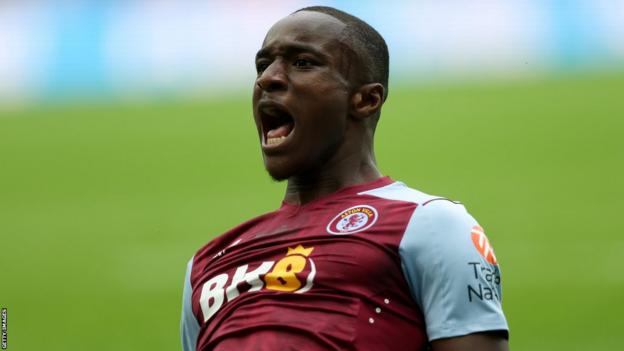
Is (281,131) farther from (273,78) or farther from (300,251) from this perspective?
(300,251)

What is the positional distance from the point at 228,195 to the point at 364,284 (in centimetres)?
338

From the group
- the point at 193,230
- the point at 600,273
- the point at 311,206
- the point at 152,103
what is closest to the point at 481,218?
the point at 600,273

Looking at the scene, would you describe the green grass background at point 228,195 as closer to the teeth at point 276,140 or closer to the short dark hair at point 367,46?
the short dark hair at point 367,46

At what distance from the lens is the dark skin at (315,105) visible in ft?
6.27

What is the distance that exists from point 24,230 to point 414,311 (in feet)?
11.9

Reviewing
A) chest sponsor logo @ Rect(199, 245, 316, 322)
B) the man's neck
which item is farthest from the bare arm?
the man's neck

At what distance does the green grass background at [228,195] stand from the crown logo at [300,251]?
2.29 m

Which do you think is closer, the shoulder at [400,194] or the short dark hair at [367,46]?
the shoulder at [400,194]

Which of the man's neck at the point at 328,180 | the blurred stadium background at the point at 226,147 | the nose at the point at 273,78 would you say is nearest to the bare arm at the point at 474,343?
the man's neck at the point at 328,180

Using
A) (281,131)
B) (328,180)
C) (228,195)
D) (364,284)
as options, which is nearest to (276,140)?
(281,131)

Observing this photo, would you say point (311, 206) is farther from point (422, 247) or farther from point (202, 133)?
point (202, 133)

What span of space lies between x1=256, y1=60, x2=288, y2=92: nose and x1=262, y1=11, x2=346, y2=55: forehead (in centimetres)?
4

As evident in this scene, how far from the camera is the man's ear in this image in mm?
1968

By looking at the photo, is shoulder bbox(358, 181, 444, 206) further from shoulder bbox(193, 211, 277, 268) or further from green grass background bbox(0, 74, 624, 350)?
green grass background bbox(0, 74, 624, 350)
